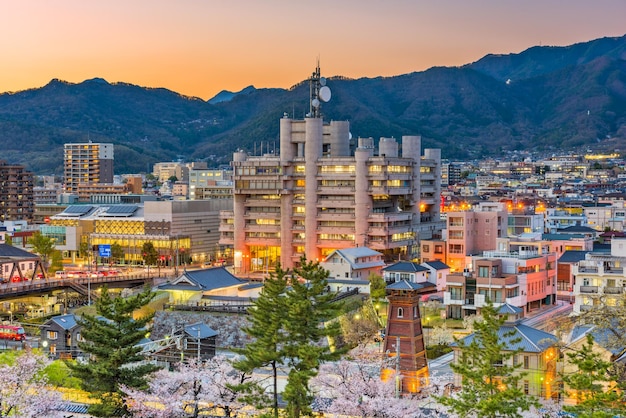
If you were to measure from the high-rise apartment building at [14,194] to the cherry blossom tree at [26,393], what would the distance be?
337ft

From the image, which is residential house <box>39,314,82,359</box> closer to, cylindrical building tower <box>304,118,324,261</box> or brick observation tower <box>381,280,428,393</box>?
brick observation tower <box>381,280,428,393</box>

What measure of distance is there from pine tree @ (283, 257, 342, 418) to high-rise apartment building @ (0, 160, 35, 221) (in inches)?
4194

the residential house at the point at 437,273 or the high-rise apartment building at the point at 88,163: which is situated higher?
the high-rise apartment building at the point at 88,163

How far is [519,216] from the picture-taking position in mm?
81312

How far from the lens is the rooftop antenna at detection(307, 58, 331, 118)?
87250 mm

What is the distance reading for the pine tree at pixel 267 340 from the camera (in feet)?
109

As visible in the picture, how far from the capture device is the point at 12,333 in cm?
5706

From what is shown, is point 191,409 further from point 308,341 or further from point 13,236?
point 13,236

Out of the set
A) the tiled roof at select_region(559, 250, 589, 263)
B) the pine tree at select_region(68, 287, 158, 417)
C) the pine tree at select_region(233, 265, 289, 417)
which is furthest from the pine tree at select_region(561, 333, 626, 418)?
the tiled roof at select_region(559, 250, 589, 263)

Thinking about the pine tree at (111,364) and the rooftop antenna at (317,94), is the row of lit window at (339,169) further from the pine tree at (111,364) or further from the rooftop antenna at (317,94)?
the pine tree at (111,364)

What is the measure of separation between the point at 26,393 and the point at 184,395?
18.9ft

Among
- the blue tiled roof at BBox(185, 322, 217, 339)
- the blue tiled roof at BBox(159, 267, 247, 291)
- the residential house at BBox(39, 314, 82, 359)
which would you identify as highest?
the blue tiled roof at BBox(159, 267, 247, 291)

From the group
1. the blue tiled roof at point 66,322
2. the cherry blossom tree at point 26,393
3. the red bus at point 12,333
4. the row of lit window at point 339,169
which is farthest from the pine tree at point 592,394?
the row of lit window at point 339,169

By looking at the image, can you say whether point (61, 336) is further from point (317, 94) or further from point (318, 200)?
point (317, 94)
